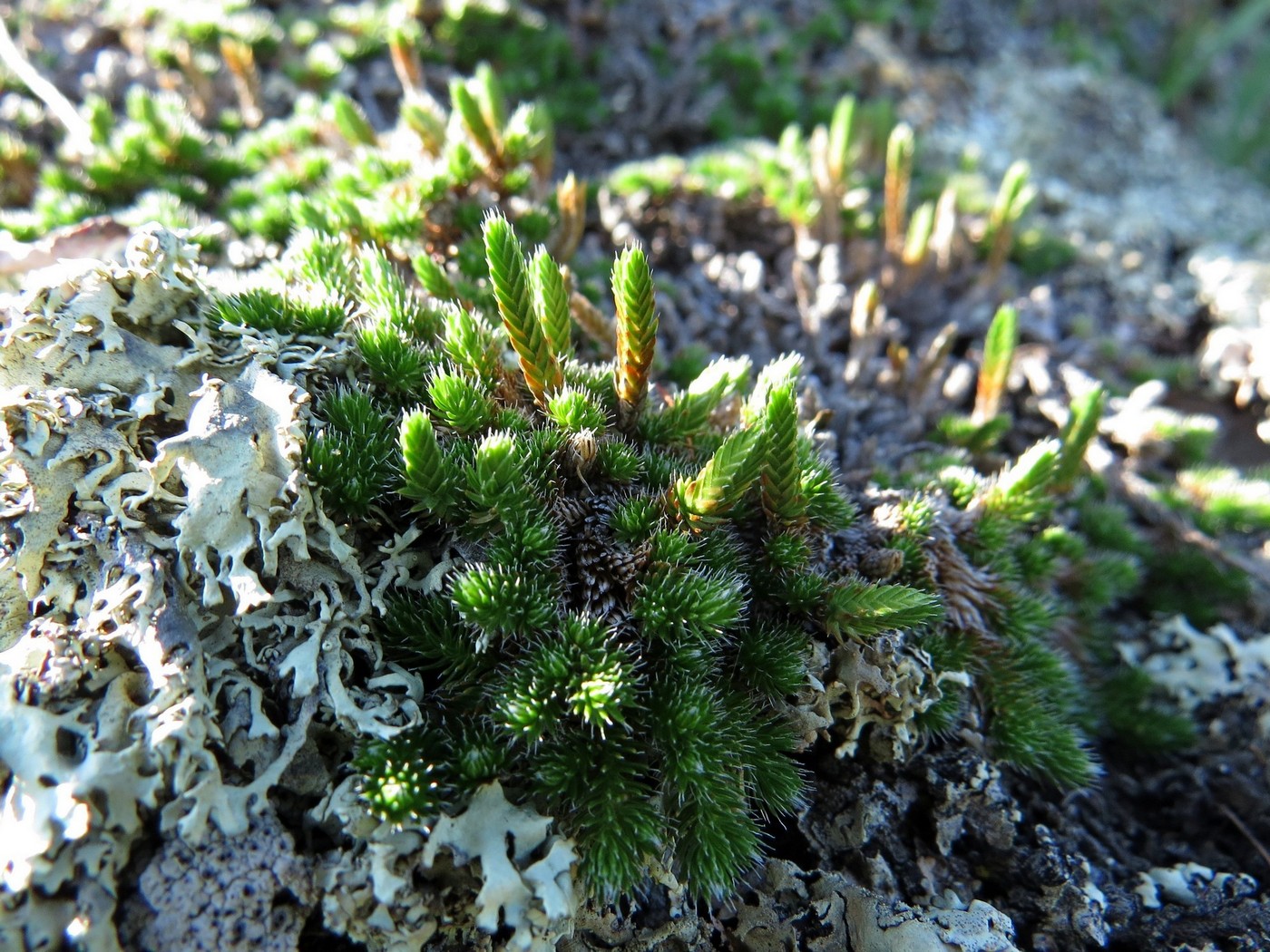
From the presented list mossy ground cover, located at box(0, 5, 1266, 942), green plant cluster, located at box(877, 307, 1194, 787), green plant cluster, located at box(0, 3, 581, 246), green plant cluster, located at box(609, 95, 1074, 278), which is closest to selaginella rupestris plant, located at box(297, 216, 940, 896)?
mossy ground cover, located at box(0, 5, 1266, 942)

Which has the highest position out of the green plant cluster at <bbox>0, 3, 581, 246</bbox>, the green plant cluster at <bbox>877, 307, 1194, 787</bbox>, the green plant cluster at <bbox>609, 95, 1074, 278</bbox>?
the green plant cluster at <bbox>0, 3, 581, 246</bbox>

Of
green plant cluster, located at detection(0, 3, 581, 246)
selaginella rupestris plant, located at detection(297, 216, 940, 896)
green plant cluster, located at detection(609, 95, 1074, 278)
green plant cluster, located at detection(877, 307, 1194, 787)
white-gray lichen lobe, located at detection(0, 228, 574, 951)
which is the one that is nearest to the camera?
white-gray lichen lobe, located at detection(0, 228, 574, 951)

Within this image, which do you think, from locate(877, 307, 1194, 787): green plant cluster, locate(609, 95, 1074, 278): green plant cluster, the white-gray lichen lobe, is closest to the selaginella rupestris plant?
the white-gray lichen lobe

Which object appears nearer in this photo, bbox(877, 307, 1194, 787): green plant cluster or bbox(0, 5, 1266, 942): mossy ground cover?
bbox(0, 5, 1266, 942): mossy ground cover

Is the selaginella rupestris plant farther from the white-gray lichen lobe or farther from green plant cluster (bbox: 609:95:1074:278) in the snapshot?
green plant cluster (bbox: 609:95:1074:278)

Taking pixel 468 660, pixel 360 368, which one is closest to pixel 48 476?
pixel 360 368

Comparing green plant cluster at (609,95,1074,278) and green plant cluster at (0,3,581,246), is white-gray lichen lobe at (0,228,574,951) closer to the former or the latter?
green plant cluster at (0,3,581,246)

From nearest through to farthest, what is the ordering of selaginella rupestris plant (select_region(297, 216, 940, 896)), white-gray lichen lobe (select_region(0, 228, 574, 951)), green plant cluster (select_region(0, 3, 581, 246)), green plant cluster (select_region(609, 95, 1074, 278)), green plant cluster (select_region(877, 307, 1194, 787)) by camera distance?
white-gray lichen lobe (select_region(0, 228, 574, 951)) < selaginella rupestris plant (select_region(297, 216, 940, 896)) < green plant cluster (select_region(877, 307, 1194, 787)) < green plant cluster (select_region(0, 3, 581, 246)) < green plant cluster (select_region(609, 95, 1074, 278))

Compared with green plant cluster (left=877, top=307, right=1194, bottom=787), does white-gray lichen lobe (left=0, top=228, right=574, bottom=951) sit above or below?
above

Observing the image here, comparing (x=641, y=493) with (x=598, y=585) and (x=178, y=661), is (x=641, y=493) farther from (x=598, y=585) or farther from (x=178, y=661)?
(x=178, y=661)
